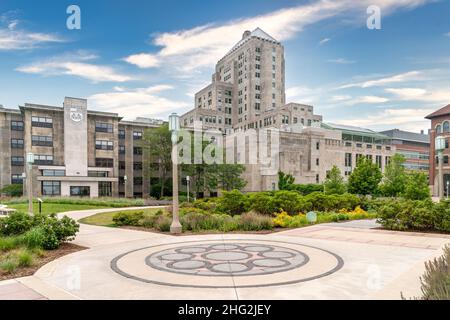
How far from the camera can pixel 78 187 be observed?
50125 mm

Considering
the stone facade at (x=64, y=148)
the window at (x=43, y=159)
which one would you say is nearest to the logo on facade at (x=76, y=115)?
the stone facade at (x=64, y=148)

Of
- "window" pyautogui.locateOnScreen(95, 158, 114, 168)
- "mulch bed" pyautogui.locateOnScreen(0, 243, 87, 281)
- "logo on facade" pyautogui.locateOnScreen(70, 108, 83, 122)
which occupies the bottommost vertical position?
"mulch bed" pyautogui.locateOnScreen(0, 243, 87, 281)

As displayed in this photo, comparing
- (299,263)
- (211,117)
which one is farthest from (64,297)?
(211,117)

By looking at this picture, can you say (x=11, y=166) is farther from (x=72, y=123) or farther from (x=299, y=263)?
(x=299, y=263)

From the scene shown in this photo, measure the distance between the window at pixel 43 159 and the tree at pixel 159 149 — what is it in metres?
16.3

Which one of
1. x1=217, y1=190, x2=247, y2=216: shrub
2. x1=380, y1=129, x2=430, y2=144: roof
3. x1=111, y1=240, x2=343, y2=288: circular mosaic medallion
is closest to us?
x1=111, y1=240, x2=343, y2=288: circular mosaic medallion

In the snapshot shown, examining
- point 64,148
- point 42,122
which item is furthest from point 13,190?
point 42,122

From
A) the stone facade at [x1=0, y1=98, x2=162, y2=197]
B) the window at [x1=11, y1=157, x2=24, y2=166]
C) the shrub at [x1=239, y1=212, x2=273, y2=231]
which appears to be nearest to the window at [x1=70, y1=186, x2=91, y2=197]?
the stone facade at [x1=0, y1=98, x2=162, y2=197]

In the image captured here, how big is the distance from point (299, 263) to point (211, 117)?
88444 mm

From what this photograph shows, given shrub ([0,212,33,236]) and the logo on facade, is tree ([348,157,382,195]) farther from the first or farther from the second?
the logo on facade

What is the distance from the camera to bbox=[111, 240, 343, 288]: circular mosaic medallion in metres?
7.19

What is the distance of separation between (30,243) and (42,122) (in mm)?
50070

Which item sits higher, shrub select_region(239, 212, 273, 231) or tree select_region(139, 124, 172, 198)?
tree select_region(139, 124, 172, 198)

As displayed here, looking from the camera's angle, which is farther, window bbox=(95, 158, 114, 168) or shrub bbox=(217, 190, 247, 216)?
window bbox=(95, 158, 114, 168)
